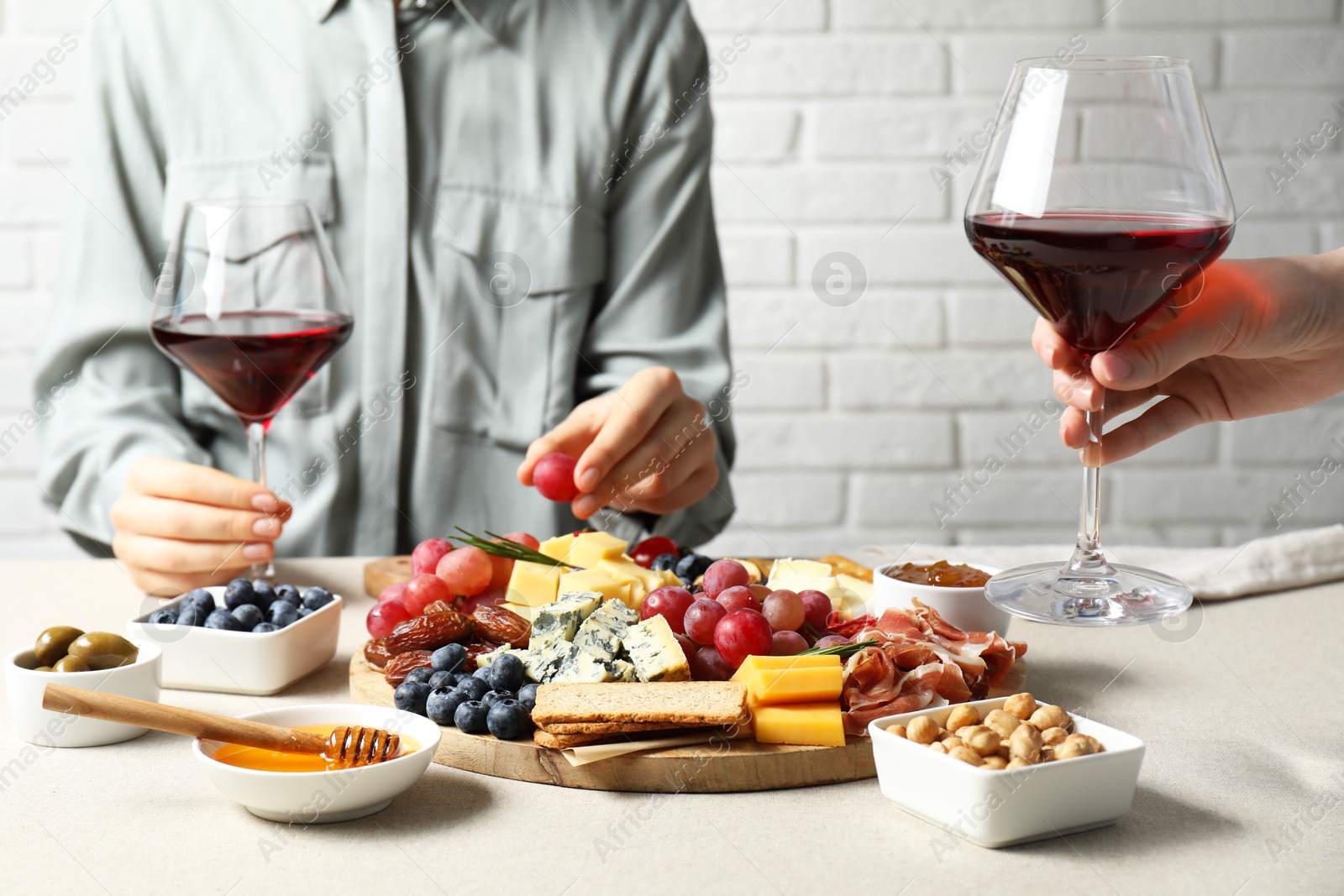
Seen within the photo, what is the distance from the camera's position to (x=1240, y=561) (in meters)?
1.38

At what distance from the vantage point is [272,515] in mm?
1276

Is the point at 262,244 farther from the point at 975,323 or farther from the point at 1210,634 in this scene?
the point at 975,323

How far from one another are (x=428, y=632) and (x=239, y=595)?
0.19m

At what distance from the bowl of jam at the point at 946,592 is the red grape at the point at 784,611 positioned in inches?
5.7

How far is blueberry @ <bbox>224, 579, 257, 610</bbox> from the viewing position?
108 cm

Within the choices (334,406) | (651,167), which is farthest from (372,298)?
(651,167)

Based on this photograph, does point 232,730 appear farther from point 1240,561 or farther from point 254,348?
point 1240,561

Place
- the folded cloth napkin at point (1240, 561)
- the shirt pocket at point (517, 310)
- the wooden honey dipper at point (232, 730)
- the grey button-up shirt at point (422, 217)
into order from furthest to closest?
the shirt pocket at point (517, 310), the grey button-up shirt at point (422, 217), the folded cloth napkin at point (1240, 561), the wooden honey dipper at point (232, 730)

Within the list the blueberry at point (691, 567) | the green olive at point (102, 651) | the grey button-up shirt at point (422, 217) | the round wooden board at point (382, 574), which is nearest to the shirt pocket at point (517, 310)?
the grey button-up shirt at point (422, 217)

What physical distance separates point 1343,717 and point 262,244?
43.1 inches

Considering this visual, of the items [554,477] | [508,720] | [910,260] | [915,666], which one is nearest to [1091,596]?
[915,666]

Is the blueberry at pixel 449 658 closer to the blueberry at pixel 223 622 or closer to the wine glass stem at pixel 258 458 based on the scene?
the blueberry at pixel 223 622

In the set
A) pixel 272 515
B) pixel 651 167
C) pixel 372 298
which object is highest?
pixel 651 167

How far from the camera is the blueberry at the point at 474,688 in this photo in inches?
35.9
